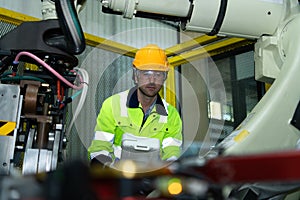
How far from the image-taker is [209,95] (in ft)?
15.6

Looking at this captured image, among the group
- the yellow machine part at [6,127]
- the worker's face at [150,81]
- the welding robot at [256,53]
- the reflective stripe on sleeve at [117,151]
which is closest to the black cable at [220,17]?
the welding robot at [256,53]

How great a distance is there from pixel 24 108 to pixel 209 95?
2.91 m

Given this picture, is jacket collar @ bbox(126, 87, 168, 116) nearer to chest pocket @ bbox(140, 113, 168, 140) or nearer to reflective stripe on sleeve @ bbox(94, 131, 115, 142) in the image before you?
chest pocket @ bbox(140, 113, 168, 140)

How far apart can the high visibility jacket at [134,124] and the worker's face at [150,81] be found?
0.42 feet

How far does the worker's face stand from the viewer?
145 inches

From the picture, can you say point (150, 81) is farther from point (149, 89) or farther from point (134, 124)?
point (134, 124)

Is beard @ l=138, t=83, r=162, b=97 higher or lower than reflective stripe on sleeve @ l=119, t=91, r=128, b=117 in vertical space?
higher

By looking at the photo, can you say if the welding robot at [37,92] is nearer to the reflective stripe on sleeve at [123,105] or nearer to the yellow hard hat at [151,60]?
the reflective stripe on sleeve at [123,105]

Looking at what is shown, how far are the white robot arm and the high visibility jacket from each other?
4.31 ft

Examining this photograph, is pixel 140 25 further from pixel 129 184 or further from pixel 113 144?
pixel 129 184

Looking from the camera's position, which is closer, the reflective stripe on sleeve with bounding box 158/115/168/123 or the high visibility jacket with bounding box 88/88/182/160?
the high visibility jacket with bounding box 88/88/182/160

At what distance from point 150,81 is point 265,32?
4.58 ft

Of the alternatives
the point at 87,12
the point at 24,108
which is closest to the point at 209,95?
the point at 87,12

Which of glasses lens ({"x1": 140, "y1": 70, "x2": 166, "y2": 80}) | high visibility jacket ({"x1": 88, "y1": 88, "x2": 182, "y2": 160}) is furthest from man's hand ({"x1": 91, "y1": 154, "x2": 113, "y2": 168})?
glasses lens ({"x1": 140, "y1": 70, "x2": 166, "y2": 80})
